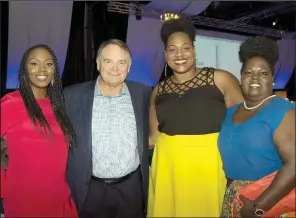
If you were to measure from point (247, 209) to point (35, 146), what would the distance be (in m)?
1.04

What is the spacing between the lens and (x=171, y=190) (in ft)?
6.37

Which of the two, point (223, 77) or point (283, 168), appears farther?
point (223, 77)

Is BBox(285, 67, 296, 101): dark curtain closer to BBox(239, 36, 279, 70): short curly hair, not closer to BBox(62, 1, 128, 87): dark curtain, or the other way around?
BBox(62, 1, 128, 87): dark curtain

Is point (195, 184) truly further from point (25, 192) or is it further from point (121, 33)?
point (121, 33)

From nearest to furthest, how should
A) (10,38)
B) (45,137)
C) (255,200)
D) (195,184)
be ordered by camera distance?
(255,200)
(45,137)
(195,184)
(10,38)

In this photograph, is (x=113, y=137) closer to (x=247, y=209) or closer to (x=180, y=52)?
(x=180, y=52)

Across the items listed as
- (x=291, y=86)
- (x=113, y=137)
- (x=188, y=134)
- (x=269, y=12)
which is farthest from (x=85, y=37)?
(x=291, y=86)

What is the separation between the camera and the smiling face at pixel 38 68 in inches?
72.1

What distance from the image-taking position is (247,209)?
1.62 meters

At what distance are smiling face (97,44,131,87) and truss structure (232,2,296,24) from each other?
21.1 ft

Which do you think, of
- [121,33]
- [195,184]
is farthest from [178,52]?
[121,33]

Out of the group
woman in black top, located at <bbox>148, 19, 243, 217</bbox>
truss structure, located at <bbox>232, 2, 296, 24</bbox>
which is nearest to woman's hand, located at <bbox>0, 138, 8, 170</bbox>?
woman in black top, located at <bbox>148, 19, 243, 217</bbox>

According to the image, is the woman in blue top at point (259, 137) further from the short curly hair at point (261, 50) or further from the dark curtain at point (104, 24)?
the dark curtain at point (104, 24)

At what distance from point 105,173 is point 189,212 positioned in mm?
511
